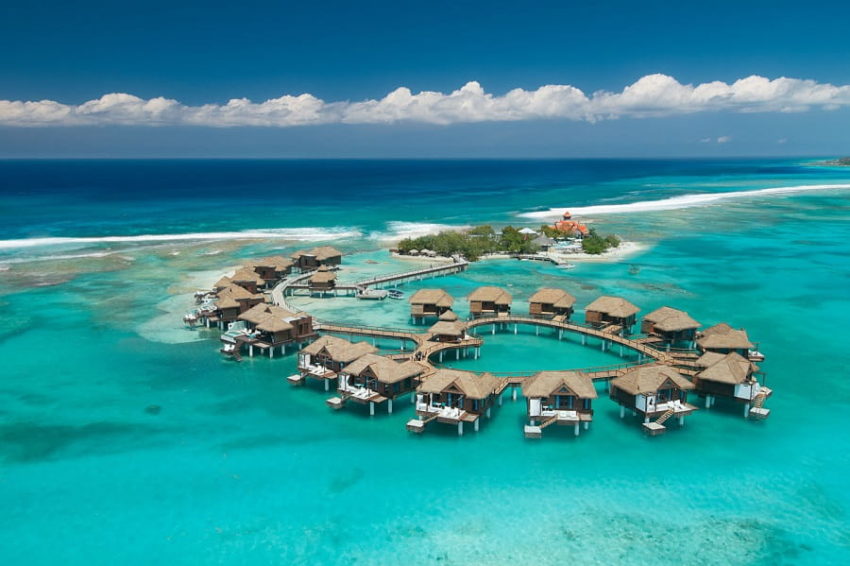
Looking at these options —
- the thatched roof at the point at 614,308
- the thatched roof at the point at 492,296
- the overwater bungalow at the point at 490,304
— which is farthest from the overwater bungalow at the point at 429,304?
the thatched roof at the point at 614,308

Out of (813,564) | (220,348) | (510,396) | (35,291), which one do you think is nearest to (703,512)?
(813,564)

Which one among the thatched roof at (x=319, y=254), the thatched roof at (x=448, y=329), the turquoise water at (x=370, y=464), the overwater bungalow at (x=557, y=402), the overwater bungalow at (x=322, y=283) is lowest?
the turquoise water at (x=370, y=464)

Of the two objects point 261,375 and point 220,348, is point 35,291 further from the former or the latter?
point 261,375

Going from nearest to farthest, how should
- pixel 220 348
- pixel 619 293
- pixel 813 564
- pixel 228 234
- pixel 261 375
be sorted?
pixel 813 564
pixel 261 375
pixel 220 348
pixel 619 293
pixel 228 234

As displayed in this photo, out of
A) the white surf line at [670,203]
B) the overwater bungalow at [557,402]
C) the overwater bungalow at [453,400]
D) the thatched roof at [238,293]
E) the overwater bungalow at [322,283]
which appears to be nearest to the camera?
the overwater bungalow at [557,402]

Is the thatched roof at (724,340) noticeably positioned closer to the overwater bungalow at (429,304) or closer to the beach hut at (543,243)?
the overwater bungalow at (429,304)

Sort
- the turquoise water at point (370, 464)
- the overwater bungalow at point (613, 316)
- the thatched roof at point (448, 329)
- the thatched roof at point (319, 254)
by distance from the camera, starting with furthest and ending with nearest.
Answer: the thatched roof at point (319, 254), the overwater bungalow at point (613, 316), the thatched roof at point (448, 329), the turquoise water at point (370, 464)

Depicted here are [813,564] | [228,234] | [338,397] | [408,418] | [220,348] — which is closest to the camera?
[813,564]

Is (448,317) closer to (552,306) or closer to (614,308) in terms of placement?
(552,306)
